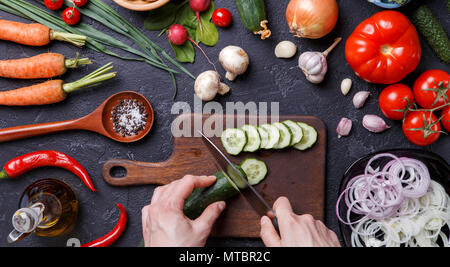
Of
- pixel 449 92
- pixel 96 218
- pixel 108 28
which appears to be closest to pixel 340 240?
pixel 449 92

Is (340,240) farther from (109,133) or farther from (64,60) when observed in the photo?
(64,60)

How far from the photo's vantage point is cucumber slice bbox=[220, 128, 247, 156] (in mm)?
2354

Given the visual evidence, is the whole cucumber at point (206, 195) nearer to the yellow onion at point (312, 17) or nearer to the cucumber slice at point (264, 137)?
the cucumber slice at point (264, 137)

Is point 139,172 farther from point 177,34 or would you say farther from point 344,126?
point 344,126

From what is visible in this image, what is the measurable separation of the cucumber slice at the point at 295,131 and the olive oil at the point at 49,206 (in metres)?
1.47

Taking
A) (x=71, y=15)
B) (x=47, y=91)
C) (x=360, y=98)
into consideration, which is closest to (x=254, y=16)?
(x=360, y=98)

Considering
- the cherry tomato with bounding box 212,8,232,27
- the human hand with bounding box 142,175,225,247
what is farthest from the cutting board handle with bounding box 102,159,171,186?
the cherry tomato with bounding box 212,8,232,27

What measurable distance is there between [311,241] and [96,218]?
1424 mm

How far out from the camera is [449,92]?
2207 millimetres

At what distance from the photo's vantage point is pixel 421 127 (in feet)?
7.31

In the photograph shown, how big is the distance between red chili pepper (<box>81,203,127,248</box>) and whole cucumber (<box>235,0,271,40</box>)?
1.44 meters

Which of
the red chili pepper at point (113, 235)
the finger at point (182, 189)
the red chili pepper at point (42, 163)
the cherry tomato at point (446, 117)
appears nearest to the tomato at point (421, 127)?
the cherry tomato at point (446, 117)

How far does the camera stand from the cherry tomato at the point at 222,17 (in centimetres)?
239

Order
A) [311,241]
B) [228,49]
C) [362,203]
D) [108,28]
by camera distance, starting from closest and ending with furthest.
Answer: [311,241], [362,203], [228,49], [108,28]
